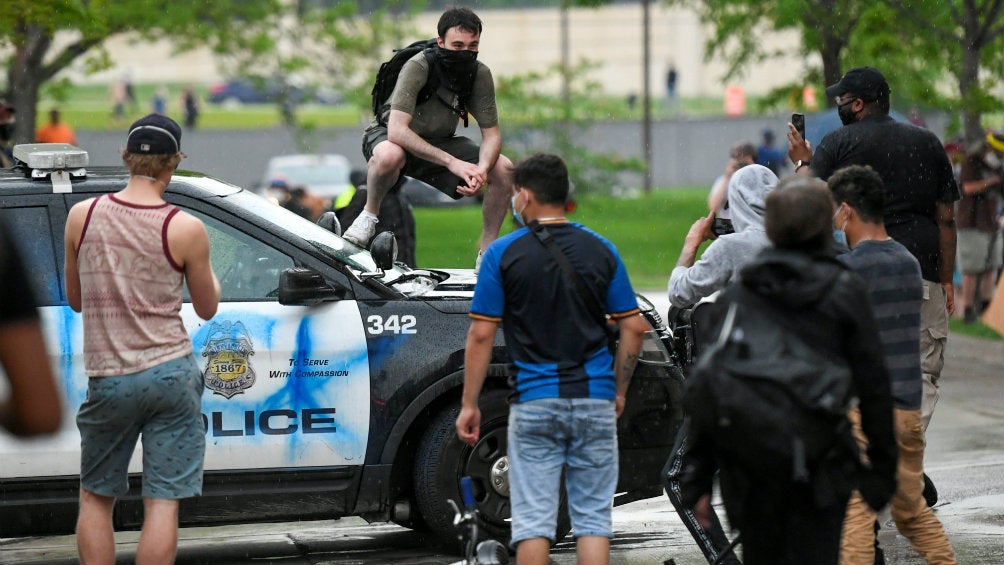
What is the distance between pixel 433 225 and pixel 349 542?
2135 centimetres

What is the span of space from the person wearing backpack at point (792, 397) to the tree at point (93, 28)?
31.2 feet

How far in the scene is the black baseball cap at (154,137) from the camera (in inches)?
211

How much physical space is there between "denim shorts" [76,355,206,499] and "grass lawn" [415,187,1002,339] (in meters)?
11.3

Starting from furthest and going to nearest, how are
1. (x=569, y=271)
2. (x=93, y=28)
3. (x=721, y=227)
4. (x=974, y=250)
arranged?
(x=974, y=250)
(x=93, y=28)
(x=721, y=227)
(x=569, y=271)

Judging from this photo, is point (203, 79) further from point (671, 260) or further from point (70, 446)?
point (70, 446)

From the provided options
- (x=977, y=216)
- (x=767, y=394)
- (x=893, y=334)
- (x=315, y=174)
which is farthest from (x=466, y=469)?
(x=315, y=174)

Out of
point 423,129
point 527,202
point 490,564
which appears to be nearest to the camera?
point 490,564

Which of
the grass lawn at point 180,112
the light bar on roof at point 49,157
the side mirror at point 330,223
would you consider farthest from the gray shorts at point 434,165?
the grass lawn at point 180,112

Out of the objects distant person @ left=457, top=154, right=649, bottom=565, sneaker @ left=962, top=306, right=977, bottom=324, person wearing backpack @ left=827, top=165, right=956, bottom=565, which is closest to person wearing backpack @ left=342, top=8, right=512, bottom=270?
distant person @ left=457, top=154, right=649, bottom=565

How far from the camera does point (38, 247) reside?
21.7ft

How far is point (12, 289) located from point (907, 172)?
4.85 meters

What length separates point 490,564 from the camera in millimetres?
4996

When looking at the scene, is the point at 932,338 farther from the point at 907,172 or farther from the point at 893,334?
the point at 893,334

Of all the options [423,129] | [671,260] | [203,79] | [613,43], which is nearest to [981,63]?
[671,260]
